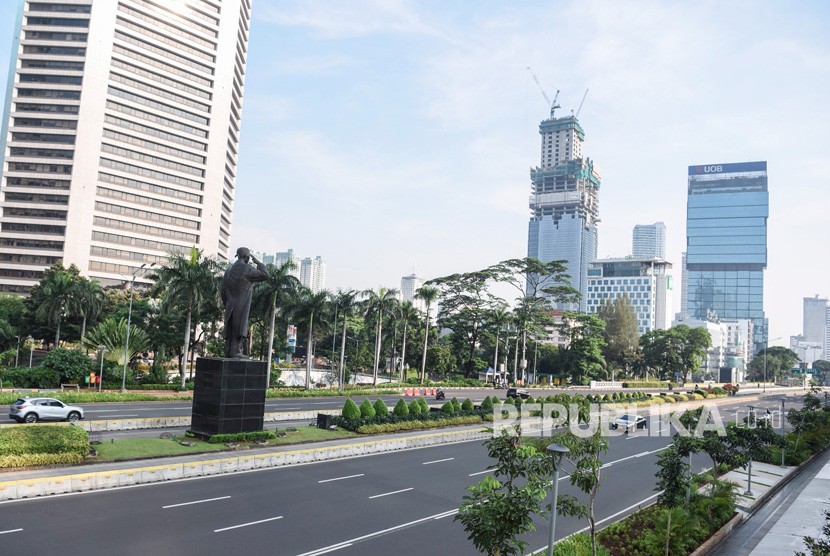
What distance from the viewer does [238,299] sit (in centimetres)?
2652

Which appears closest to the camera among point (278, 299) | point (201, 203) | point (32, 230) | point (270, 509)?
point (270, 509)

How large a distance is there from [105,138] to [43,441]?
8984 centimetres

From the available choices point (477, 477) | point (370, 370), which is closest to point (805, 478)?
point (477, 477)

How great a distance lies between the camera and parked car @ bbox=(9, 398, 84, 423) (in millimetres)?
29484

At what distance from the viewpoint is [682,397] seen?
230ft

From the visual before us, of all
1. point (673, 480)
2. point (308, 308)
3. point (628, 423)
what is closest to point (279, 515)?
point (673, 480)

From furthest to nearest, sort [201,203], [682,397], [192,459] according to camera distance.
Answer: [201,203], [682,397], [192,459]

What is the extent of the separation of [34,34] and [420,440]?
10482 cm

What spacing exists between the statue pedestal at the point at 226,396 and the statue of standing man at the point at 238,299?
107cm

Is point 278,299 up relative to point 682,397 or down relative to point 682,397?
up

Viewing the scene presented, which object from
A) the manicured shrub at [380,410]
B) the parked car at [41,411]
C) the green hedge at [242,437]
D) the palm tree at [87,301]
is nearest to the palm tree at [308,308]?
the palm tree at [87,301]

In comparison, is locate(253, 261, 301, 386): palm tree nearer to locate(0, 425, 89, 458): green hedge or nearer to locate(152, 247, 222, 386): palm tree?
locate(152, 247, 222, 386): palm tree

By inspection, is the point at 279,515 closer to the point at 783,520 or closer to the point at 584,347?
the point at 783,520

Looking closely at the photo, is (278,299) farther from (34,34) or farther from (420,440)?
(34,34)
